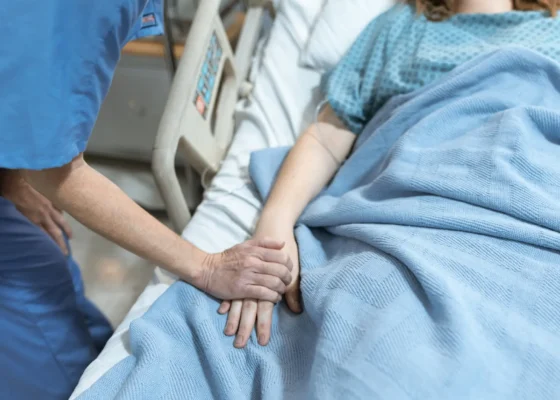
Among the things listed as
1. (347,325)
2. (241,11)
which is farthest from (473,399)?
(241,11)

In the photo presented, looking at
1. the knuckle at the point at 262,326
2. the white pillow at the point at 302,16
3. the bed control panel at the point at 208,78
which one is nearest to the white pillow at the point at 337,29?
the white pillow at the point at 302,16

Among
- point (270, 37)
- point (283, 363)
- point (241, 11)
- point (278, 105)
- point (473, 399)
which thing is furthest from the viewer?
point (241, 11)

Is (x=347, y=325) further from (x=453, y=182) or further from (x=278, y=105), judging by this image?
(x=278, y=105)

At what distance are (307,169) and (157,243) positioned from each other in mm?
389

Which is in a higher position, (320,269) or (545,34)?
(545,34)

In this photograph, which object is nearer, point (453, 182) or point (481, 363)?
point (481, 363)

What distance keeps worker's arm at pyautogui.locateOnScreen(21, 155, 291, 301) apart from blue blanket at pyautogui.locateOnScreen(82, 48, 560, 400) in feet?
0.14

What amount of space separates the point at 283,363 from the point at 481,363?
29 centimetres

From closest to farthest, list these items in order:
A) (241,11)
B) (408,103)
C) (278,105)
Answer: (408,103) < (278,105) < (241,11)

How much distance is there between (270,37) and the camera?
1.42m

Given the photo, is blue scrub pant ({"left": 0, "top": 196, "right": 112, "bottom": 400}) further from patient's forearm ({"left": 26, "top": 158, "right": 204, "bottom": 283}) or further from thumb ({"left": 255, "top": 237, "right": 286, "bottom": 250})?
thumb ({"left": 255, "top": 237, "right": 286, "bottom": 250})

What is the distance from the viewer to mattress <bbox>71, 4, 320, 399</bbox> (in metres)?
0.92

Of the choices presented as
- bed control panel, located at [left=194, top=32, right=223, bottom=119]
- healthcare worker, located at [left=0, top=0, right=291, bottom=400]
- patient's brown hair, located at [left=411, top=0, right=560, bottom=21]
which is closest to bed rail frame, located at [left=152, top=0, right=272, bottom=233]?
bed control panel, located at [left=194, top=32, right=223, bottom=119]

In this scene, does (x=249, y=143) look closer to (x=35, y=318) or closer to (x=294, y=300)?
(x=294, y=300)
